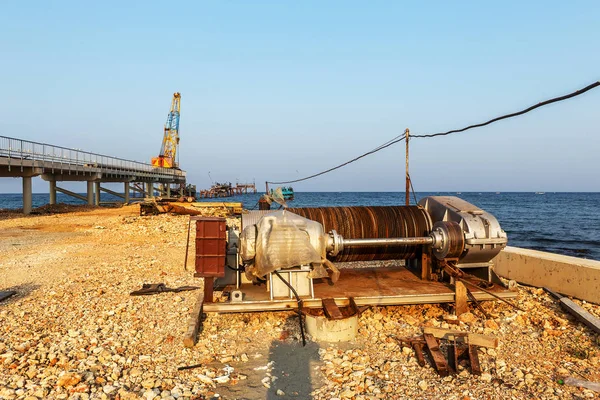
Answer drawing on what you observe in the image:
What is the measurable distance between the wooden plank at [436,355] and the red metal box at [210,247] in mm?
2779

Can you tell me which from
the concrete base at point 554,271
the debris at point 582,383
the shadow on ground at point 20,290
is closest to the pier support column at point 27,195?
the shadow on ground at point 20,290

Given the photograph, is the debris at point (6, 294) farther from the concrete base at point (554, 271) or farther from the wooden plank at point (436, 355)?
the concrete base at point (554, 271)

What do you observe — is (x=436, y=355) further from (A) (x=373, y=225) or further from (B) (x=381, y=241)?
(A) (x=373, y=225)

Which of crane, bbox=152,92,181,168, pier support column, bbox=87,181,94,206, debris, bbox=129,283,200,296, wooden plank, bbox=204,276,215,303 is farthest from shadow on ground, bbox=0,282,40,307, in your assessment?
crane, bbox=152,92,181,168

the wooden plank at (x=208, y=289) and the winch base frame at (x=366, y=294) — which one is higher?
the wooden plank at (x=208, y=289)

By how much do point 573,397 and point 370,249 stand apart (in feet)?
12.2

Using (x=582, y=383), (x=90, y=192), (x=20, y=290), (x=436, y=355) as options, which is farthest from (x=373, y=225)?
(x=90, y=192)

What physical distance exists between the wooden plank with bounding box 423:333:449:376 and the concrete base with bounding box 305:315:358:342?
92cm

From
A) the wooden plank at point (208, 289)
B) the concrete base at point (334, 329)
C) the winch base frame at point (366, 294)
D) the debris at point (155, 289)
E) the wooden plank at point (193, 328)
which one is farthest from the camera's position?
the debris at point (155, 289)

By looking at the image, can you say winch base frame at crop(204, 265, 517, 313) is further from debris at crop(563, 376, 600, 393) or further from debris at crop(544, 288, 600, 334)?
debris at crop(563, 376, 600, 393)

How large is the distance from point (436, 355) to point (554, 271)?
3.98 m

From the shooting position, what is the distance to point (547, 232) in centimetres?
2672

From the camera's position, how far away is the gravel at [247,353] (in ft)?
13.5

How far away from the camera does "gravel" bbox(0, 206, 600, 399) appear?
4.10 m
